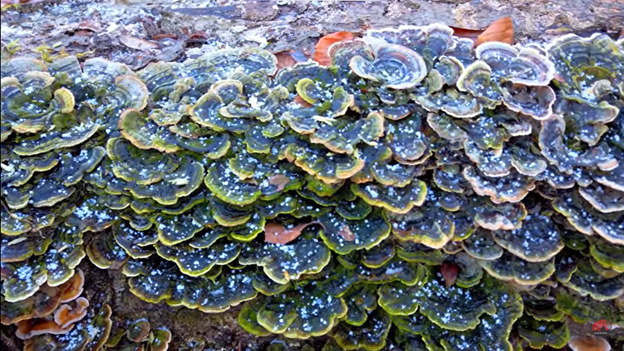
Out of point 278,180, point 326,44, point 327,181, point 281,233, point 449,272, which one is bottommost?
point 449,272

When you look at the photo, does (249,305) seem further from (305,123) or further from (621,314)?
(621,314)

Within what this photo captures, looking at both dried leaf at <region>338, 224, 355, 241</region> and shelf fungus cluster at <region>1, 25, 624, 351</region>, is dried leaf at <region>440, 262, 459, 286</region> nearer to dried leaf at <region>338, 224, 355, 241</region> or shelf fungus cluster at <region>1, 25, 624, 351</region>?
shelf fungus cluster at <region>1, 25, 624, 351</region>

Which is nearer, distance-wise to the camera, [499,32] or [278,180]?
[278,180]

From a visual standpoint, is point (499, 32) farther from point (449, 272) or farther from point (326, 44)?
point (449, 272)

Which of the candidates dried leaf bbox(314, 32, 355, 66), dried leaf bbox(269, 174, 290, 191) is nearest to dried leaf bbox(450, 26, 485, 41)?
dried leaf bbox(314, 32, 355, 66)

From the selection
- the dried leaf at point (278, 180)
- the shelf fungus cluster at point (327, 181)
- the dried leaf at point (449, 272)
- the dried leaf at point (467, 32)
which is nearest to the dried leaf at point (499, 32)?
the dried leaf at point (467, 32)

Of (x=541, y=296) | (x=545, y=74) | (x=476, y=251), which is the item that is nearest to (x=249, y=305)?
(x=476, y=251)

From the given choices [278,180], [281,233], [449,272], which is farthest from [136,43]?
[449,272]
